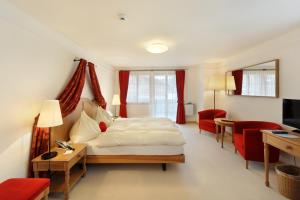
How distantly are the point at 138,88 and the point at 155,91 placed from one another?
2.40 ft

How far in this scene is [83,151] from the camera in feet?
8.62

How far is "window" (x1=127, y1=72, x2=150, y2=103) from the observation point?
6.89m

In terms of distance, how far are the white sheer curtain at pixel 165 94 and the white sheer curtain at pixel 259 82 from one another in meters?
2.96

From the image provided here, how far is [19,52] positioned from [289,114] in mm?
4054

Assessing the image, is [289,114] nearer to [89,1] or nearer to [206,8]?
[206,8]

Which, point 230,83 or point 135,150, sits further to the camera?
point 230,83

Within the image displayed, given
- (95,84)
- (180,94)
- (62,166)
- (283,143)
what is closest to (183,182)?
(283,143)

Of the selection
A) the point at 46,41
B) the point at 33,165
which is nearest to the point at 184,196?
the point at 33,165

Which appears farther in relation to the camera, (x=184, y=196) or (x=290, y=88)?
(x=290, y=88)

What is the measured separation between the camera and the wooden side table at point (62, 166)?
6.98ft

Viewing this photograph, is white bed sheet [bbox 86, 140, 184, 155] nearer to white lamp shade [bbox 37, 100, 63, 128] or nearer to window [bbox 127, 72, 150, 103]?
white lamp shade [bbox 37, 100, 63, 128]

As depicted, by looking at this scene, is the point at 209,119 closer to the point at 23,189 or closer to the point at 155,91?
the point at 155,91

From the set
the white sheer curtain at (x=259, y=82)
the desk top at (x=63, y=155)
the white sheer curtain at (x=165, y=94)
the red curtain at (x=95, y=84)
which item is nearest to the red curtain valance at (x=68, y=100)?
the red curtain at (x=95, y=84)

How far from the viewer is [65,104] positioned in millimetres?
2992
